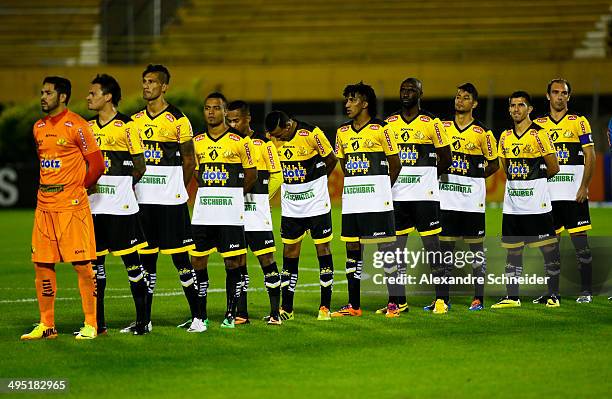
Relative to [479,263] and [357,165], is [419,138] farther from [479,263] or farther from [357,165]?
[479,263]

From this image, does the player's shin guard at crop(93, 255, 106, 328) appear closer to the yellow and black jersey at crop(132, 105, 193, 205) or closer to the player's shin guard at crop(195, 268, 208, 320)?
the yellow and black jersey at crop(132, 105, 193, 205)

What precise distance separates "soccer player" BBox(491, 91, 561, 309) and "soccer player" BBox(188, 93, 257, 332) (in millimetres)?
3166

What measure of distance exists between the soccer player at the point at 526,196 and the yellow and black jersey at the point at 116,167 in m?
4.27

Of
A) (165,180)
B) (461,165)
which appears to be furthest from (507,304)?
(165,180)

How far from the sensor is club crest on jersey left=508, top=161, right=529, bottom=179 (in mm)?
12586

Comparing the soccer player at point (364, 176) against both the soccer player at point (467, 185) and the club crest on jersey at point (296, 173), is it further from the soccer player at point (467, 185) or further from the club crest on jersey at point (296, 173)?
A: the soccer player at point (467, 185)

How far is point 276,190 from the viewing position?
1161 cm

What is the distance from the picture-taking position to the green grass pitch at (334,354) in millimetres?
8148

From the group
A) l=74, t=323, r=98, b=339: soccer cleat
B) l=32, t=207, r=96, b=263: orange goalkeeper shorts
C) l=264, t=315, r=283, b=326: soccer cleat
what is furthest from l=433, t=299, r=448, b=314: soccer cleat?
l=32, t=207, r=96, b=263: orange goalkeeper shorts

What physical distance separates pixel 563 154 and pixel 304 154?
130 inches

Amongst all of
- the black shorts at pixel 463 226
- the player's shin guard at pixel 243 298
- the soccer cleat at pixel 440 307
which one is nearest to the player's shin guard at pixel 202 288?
the player's shin guard at pixel 243 298

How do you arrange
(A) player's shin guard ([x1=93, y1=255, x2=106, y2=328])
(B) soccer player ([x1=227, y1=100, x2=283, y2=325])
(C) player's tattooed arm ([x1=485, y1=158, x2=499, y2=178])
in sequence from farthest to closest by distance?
(C) player's tattooed arm ([x1=485, y1=158, x2=499, y2=178]), (B) soccer player ([x1=227, y1=100, x2=283, y2=325]), (A) player's shin guard ([x1=93, y1=255, x2=106, y2=328])

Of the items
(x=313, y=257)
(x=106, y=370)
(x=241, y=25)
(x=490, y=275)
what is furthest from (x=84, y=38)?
(x=106, y=370)

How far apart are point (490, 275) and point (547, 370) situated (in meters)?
4.72
